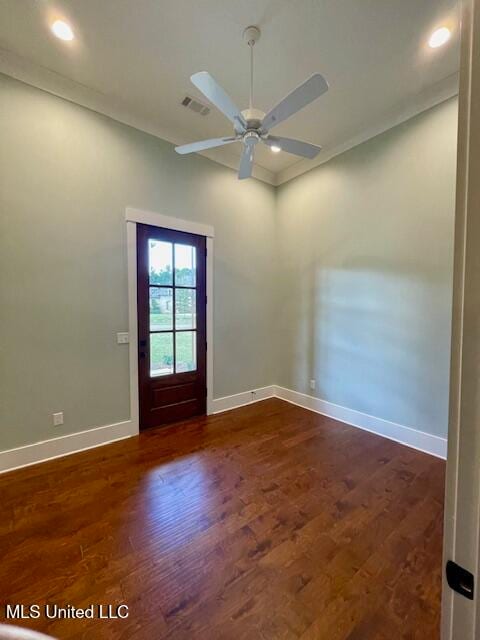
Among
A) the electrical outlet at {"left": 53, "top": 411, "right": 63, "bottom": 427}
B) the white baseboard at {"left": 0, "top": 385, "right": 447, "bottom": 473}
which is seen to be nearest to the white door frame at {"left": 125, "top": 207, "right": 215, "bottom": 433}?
the white baseboard at {"left": 0, "top": 385, "right": 447, "bottom": 473}

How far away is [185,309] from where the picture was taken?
3.42 m

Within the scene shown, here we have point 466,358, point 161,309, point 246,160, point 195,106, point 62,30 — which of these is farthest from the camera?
point 161,309

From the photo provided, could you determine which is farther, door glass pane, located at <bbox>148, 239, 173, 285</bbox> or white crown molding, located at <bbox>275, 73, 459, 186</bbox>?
door glass pane, located at <bbox>148, 239, 173, 285</bbox>

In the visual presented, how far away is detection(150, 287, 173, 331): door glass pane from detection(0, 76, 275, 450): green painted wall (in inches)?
12.9

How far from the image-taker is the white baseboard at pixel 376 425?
2.67 m

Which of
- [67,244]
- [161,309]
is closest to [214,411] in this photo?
[161,309]

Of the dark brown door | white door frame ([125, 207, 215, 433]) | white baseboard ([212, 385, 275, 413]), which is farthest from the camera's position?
white baseboard ([212, 385, 275, 413])

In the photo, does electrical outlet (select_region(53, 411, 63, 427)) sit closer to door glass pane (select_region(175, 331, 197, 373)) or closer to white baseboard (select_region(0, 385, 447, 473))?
white baseboard (select_region(0, 385, 447, 473))

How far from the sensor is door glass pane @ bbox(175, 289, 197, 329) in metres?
3.35

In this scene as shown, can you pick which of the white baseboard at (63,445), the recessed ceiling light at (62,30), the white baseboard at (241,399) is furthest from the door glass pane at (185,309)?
the recessed ceiling light at (62,30)

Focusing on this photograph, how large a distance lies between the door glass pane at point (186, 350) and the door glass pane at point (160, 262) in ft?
2.22

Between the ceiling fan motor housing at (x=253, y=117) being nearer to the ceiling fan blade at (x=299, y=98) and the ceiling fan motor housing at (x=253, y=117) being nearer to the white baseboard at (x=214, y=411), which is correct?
the ceiling fan blade at (x=299, y=98)

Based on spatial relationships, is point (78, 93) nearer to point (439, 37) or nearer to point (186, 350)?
point (186, 350)

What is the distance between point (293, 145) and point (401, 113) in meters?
1.56
